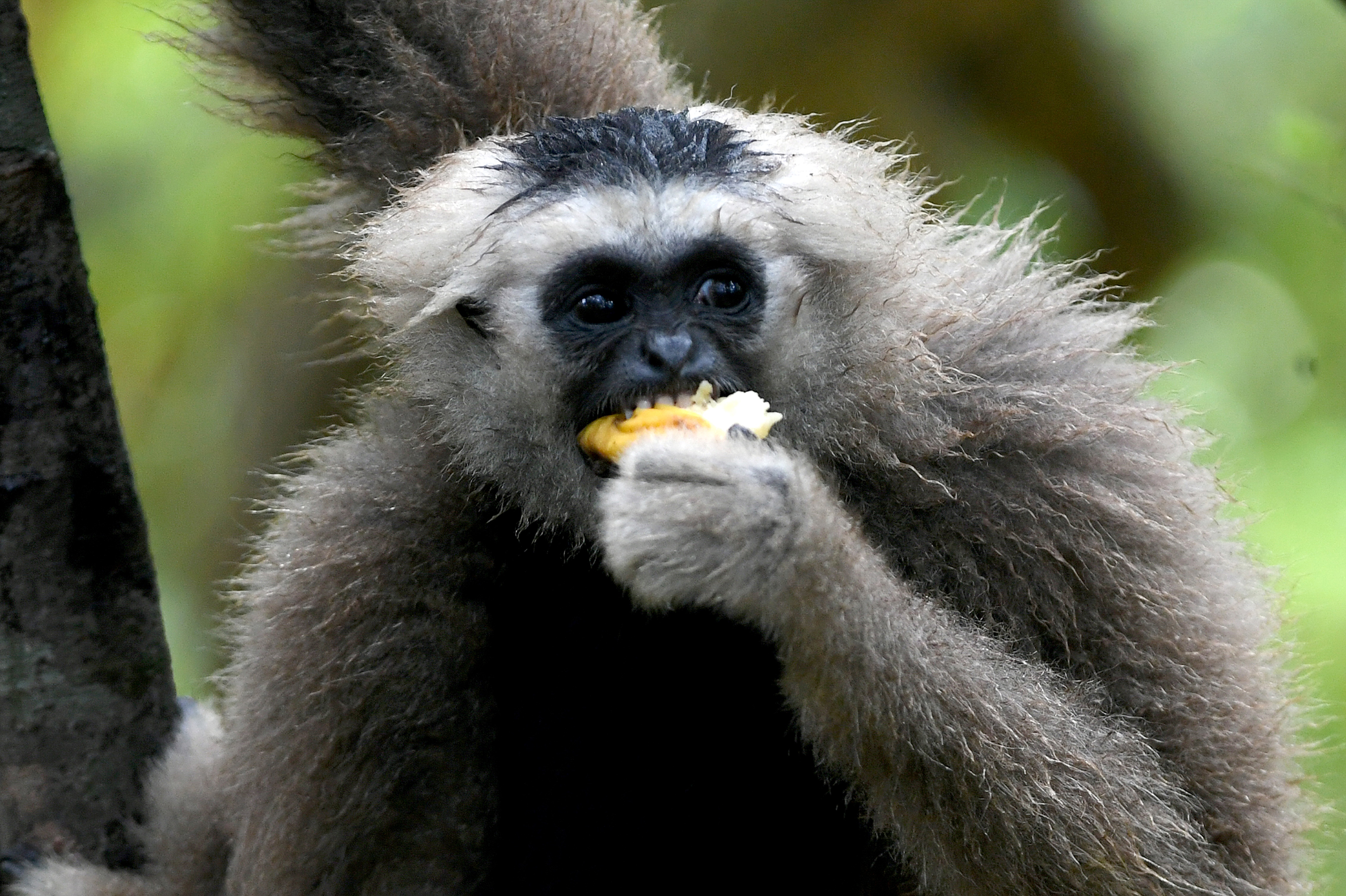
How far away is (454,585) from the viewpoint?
12.2 feet

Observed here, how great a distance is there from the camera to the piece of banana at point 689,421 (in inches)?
119

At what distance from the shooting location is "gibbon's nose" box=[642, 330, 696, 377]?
3.20 m

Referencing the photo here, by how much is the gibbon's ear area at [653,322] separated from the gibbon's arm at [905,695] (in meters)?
0.36

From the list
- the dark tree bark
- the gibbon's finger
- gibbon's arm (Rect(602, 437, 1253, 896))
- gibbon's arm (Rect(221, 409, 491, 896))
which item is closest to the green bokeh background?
the dark tree bark

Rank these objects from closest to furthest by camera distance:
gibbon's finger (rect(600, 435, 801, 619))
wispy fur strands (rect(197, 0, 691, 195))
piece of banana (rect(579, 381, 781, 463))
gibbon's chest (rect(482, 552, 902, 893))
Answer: gibbon's finger (rect(600, 435, 801, 619)) < piece of banana (rect(579, 381, 781, 463)) < gibbon's chest (rect(482, 552, 902, 893)) < wispy fur strands (rect(197, 0, 691, 195))

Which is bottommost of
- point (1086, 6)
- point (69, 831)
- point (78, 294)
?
point (69, 831)

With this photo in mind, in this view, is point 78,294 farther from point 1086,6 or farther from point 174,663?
A: point 1086,6

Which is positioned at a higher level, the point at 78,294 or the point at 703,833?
the point at 78,294

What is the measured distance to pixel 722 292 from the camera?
338 cm

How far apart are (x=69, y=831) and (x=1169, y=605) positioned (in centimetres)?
292

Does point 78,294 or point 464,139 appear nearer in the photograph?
point 78,294

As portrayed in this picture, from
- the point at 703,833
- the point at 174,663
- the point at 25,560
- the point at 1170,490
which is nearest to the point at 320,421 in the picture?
the point at 174,663

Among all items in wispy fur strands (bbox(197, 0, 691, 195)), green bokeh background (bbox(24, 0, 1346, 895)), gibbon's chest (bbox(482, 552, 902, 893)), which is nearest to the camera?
gibbon's chest (bbox(482, 552, 902, 893))

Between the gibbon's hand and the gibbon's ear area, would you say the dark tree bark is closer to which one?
the gibbon's ear area
